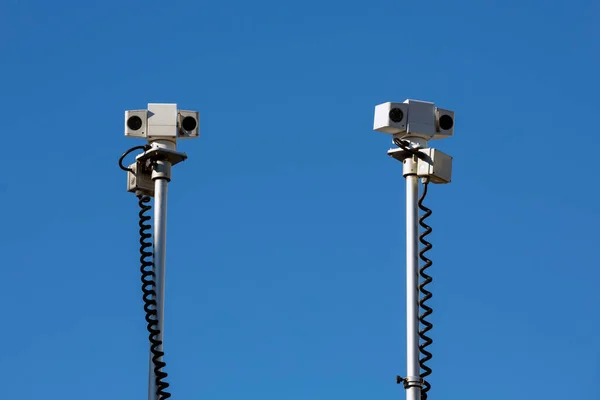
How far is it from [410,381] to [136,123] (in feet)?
12.4

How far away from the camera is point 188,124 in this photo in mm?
16156

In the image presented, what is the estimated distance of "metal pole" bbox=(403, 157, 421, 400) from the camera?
15266mm

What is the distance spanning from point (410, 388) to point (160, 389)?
7.84 feet

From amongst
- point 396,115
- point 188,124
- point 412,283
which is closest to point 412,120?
point 396,115

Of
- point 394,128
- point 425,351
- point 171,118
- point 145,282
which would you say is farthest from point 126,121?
point 425,351

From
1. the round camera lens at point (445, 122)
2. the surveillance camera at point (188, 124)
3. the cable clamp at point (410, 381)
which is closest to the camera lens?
the cable clamp at point (410, 381)

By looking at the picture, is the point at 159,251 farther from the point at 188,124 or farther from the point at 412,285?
the point at 412,285

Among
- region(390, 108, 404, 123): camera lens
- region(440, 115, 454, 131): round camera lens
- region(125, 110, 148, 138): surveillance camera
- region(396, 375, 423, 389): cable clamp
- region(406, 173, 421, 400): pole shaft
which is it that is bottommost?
region(396, 375, 423, 389): cable clamp

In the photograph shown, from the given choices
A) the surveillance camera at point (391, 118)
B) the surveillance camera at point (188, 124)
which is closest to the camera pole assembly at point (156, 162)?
the surveillance camera at point (188, 124)

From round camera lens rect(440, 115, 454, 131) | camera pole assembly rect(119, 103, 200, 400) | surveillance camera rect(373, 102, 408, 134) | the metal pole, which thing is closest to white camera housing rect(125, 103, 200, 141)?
camera pole assembly rect(119, 103, 200, 400)

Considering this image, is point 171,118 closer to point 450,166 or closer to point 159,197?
point 159,197

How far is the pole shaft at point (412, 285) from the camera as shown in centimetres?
Result: 1531

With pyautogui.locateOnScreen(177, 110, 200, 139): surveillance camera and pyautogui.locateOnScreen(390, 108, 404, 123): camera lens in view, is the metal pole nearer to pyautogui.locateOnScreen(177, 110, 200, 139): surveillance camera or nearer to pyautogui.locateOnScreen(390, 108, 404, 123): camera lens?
pyautogui.locateOnScreen(390, 108, 404, 123): camera lens

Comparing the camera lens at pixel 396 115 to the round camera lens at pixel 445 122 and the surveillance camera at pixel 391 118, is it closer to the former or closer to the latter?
the surveillance camera at pixel 391 118
